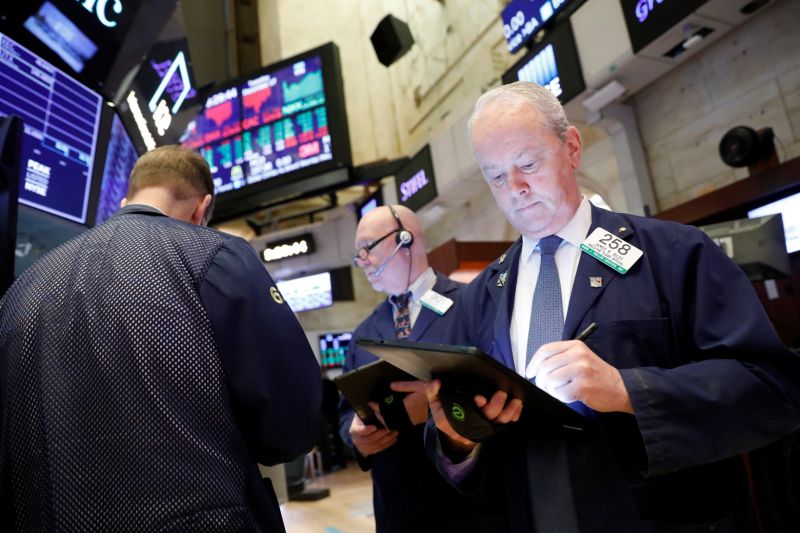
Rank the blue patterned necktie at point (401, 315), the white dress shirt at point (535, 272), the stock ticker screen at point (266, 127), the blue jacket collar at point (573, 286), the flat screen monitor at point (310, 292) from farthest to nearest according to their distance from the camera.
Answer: the flat screen monitor at point (310, 292), the stock ticker screen at point (266, 127), the blue patterned necktie at point (401, 315), the white dress shirt at point (535, 272), the blue jacket collar at point (573, 286)

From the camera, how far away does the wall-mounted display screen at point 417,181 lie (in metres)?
7.21

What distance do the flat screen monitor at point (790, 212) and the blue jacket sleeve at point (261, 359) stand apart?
12.5 feet

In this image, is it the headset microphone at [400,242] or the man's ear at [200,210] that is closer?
the man's ear at [200,210]

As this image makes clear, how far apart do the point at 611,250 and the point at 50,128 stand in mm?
2057

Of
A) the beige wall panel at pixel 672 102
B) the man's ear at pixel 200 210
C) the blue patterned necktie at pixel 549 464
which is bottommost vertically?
the blue patterned necktie at pixel 549 464

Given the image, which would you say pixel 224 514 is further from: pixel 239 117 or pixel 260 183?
pixel 239 117

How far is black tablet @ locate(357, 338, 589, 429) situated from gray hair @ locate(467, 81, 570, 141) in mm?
647

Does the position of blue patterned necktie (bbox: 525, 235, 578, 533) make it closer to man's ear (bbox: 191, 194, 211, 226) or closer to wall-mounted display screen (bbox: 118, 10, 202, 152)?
man's ear (bbox: 191, 194, 211, 226)

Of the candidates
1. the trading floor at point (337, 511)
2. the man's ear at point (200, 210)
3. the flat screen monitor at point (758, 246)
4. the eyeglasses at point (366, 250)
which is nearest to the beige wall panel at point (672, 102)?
the flat screen monitor at point (758, 246)

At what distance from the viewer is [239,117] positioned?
27.7 ft

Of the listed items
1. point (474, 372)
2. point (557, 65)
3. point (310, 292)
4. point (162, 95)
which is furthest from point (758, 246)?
point (310, 292)

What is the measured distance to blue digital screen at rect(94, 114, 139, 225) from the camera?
8.19 ft

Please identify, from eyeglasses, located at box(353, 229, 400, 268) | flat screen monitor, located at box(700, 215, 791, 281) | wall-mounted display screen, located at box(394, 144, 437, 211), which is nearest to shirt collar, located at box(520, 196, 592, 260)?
eyeglasses, located at box(353, 229, 400, 268)

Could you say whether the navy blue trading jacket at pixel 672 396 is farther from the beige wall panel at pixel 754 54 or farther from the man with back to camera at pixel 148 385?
the beige wall panel at pixel 754 54
